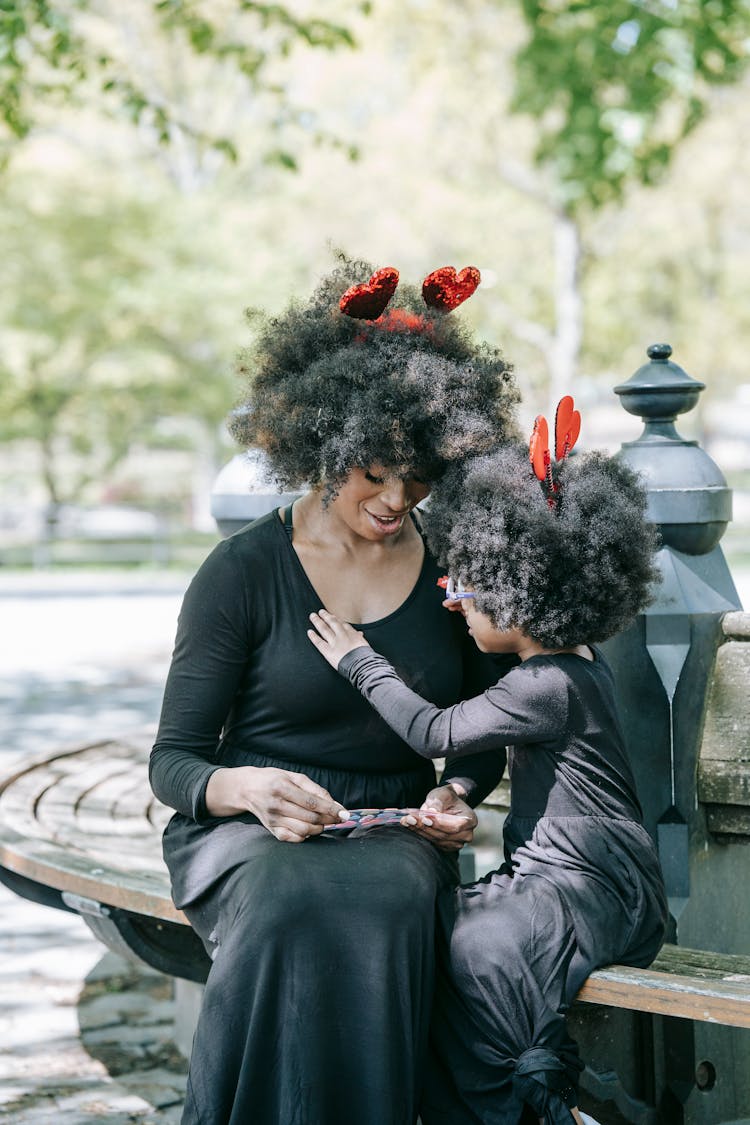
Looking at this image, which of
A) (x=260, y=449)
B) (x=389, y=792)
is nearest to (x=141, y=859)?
(x=389, y=792)

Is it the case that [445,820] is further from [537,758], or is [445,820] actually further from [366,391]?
[366,391]

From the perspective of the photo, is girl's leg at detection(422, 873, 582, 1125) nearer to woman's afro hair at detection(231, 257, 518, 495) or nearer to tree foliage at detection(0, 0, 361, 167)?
woman's afro hair at detection(231, 257, 518, 495)

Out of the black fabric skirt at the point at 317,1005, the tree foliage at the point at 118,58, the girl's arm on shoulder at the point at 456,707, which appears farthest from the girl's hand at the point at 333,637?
the tree foliage at the point at 118,58

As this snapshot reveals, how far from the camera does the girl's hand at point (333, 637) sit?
2910 millimetres

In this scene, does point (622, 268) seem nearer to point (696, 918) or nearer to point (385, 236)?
point (385, 236)

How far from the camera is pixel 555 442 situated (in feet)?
9.53

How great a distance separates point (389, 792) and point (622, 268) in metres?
24.3

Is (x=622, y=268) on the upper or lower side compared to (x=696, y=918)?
upper

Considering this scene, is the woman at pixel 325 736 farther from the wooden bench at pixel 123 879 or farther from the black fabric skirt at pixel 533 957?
the wooden bench at pixel 123 879

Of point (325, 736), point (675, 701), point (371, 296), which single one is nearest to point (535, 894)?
point (325, 736)

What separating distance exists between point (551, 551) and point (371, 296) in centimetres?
67

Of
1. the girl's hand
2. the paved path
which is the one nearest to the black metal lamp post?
the girl's hand

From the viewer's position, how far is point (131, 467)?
114 feet

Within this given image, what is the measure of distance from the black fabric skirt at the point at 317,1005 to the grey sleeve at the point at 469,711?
30cm
